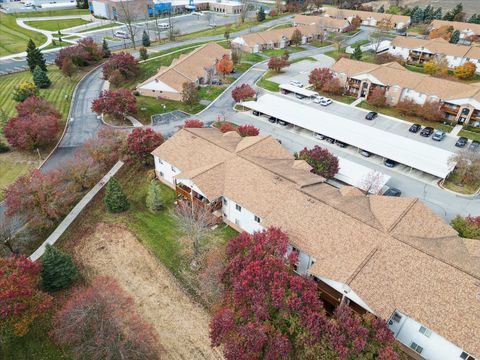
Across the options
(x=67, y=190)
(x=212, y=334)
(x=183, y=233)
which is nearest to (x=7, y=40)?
(x=67, y=190)

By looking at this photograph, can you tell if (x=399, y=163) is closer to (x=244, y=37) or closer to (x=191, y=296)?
(x=191, y=296)

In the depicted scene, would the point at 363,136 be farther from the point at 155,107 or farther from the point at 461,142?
the point at 155,107

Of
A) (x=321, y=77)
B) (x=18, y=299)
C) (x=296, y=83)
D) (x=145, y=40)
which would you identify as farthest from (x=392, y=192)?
(x=145, y=40)

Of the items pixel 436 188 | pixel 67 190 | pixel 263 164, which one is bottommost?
pixel 436 188

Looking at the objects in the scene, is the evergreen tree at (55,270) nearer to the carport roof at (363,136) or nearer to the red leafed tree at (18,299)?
the red leafed tree at (18,299)

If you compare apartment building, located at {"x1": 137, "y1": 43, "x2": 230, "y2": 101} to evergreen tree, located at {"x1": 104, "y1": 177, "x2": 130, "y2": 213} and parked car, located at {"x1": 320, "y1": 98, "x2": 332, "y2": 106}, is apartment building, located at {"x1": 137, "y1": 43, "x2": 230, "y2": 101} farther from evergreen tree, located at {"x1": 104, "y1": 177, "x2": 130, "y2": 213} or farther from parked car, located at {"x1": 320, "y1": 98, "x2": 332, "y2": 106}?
evergreen tree, located at {"x1": 104, "y1": 177, "x2": 130, "y2": 213}
